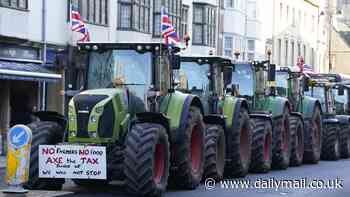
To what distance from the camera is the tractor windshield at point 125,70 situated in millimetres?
15367

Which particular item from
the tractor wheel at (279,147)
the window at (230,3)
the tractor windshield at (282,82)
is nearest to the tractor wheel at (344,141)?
the tractor windshield at (282,82)

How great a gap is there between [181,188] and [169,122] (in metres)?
1.68

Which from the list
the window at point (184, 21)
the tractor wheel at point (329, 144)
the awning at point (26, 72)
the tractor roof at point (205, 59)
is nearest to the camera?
the tractor roof at point (205, 59)

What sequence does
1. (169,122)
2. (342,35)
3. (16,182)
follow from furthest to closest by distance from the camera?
1. (342,35)
2. (169,122)
3. (16,182)

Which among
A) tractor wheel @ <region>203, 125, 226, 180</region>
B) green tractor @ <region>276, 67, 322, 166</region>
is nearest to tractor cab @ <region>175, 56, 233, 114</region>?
tractor wheel @ <region>203, 125, 226, 180</region>

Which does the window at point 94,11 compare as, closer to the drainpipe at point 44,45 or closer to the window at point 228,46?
the drainpipe at point 44,45

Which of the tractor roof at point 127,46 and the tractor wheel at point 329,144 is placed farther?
the tractor wheel at point 329,144

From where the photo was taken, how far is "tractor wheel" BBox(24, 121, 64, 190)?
46.9ft

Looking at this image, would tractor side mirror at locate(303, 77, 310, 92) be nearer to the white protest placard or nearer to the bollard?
the white protest placard

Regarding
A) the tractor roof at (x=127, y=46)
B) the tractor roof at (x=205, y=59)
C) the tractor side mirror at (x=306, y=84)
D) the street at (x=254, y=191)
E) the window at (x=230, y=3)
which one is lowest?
the street at (x=254, y=191)

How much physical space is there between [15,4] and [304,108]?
9.41m

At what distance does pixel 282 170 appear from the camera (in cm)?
2231

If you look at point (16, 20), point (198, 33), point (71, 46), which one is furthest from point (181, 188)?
point (198, 33)

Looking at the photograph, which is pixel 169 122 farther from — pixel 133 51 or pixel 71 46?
pixel 71 46
